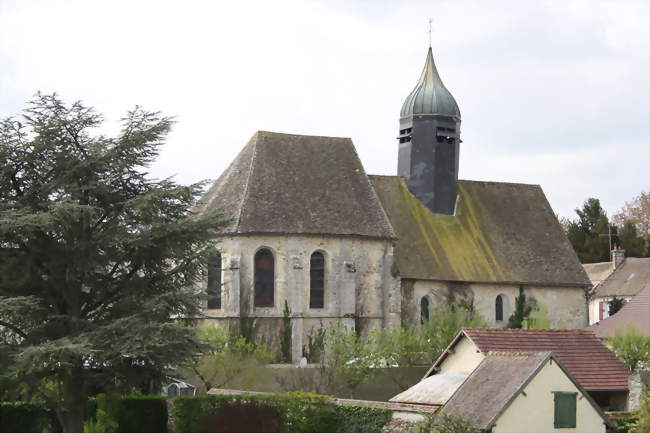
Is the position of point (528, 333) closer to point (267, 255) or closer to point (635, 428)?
point (635, 428)

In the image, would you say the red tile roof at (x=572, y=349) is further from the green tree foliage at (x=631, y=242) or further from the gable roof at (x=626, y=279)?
the green tree foliage at (x=631, y=242)

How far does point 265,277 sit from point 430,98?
1315cm

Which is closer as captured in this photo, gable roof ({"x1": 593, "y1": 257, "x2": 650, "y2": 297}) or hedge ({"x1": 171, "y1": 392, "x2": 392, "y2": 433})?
hedge ({"x1": 171, "y1": 392, "x2": 392, "y2": 433})

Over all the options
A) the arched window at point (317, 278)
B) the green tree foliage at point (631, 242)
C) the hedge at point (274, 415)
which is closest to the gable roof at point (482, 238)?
the arched window at point (317, 278)

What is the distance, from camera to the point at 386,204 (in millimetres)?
53938

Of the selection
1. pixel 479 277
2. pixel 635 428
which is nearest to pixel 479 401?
pixel 635 428

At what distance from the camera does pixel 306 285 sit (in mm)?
47906

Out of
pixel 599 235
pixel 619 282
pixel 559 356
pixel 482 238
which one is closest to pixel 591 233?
pixel 599 235

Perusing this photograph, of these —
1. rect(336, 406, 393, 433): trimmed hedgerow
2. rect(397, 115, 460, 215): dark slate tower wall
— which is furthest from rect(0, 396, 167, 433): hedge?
rect(397, 115, 460, 215): dark slate tower wall

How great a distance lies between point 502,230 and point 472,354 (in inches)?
875

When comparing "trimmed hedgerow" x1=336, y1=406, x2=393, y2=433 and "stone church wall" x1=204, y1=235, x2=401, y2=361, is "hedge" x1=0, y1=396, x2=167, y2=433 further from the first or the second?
"stone church wall" x1=204, y1=235, x2=401, y2=361

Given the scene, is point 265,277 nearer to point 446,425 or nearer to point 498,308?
point 498,308

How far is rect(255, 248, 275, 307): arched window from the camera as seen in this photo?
47.6 meters

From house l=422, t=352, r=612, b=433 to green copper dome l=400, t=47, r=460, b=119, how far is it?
25.9 m
